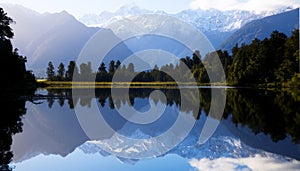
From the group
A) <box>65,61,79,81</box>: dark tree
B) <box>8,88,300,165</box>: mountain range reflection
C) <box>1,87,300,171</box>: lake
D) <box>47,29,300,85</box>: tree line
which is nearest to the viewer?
<box>1,87,300,171</box>: lake

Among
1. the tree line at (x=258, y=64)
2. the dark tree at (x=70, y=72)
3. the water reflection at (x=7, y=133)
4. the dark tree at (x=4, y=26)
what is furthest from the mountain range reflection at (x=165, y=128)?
the dark tree at (x=70, y=72)

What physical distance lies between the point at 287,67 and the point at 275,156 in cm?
6501

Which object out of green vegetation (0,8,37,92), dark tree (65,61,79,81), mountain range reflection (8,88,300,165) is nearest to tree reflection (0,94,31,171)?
mountain range reflection (8,88,300,165)

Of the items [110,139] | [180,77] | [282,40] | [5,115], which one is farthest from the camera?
[180,77]

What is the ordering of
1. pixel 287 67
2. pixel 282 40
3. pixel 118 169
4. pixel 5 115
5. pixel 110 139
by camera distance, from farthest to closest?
pixel 282 40 → pixel 287 67 → pixel 5 115 → pixel 110 139 → pixel 118 169

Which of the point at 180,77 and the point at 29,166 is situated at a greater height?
the point at 180,77

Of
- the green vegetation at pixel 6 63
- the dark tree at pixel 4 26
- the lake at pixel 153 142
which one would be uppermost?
the dark tree at pixel 4 26

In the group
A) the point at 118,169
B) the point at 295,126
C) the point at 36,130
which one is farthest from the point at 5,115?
the point at 295,126

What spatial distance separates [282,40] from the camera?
89750 mm

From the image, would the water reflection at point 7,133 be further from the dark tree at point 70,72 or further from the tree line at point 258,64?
the dark tree at point 70,72

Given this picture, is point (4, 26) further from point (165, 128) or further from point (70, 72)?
point (70, 72)

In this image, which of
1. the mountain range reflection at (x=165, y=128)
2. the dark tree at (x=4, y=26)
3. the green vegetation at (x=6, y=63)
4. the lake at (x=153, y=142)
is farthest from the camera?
the dark tree at (x=4, y=26)

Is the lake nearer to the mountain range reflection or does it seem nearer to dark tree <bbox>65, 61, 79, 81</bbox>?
the mountain range reflection

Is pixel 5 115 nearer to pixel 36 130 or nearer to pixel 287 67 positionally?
pixel 36 130
